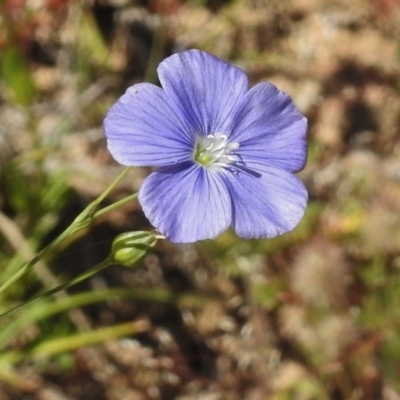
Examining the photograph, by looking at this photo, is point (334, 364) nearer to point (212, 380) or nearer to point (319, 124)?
point (212, 380)

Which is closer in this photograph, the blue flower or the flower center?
the blue flower

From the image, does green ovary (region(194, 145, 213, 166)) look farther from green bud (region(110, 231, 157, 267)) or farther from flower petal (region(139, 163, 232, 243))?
green bud (region(110, 231, 157, 267))

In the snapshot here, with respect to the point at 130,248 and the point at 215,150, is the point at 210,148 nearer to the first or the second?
the point at 215,150

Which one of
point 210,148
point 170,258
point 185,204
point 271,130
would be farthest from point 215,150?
point 170,258

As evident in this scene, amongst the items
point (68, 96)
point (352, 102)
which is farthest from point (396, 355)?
point (68, 96)

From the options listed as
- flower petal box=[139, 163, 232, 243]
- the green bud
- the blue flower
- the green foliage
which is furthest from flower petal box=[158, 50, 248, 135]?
the green foliage

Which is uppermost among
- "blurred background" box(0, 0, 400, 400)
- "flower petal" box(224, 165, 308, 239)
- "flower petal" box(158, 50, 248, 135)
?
"flower petal" box(158, 50, 248, 135)
